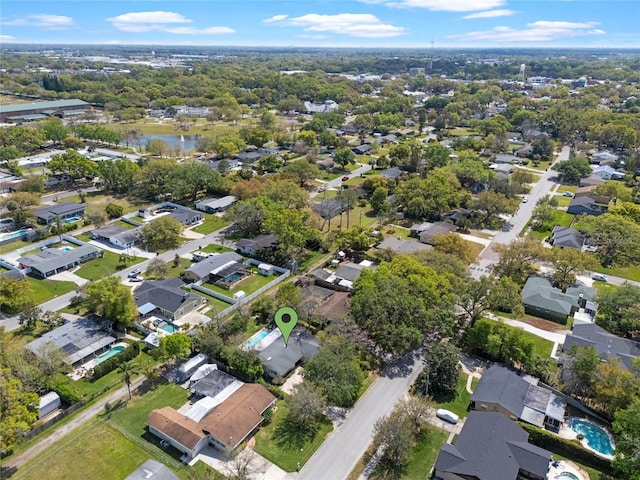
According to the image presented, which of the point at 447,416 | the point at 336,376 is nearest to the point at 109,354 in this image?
the point at 336,376

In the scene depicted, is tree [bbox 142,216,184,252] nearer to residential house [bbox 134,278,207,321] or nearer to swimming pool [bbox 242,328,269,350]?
residential house [bbox 134,278,207,321]

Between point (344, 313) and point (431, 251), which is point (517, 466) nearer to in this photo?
point (344, 313)

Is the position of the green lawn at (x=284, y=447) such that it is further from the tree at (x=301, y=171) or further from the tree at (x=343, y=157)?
the tree at (x=343, y=157)

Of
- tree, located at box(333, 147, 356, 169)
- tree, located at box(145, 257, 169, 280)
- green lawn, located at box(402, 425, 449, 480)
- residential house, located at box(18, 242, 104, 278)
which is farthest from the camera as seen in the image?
tree, located at box(333, 147, 356, 169)

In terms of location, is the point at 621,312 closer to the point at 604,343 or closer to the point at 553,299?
the point at 553,299

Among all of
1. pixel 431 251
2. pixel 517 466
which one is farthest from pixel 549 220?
pixel 517 466

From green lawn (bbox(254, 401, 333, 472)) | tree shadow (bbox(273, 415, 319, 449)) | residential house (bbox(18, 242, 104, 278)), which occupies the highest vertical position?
residential house (bbox(18, 242, 104, 278))

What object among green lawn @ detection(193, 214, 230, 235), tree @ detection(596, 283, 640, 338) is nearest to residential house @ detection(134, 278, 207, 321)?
green lawn @ detection(193, 214, 230, 235)

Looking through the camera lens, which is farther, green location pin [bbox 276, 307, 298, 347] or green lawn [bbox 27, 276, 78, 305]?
green lawn [bbox 27, 276, 78, 305]
